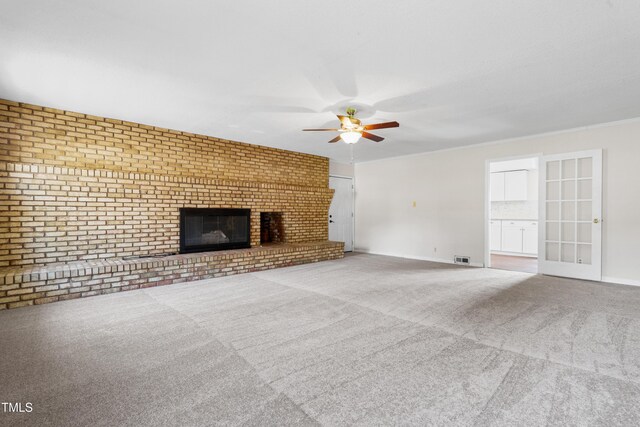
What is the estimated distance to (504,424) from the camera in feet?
5.13

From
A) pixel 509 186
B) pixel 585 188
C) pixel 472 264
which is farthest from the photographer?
pixel 509 186

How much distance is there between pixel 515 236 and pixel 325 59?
723 centimetres

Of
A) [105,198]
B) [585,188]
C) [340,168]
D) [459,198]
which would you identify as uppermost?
[340,168]

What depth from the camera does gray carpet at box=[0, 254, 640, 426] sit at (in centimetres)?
167

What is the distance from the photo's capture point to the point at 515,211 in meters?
8.33

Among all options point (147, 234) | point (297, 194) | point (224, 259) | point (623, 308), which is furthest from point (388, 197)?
point (147, 234)

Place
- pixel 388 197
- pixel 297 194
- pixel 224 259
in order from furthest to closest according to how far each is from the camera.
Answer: pixel 388 197
pixel 297 194
pixel 224 259

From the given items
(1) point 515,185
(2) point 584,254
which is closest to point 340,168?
(1) point 515,185

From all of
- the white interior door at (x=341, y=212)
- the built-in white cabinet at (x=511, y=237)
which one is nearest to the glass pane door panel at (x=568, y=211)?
the built-in white cabinet at (x=511, y=237)

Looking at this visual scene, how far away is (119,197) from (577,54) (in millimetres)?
5595

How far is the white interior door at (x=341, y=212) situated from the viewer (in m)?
7.96

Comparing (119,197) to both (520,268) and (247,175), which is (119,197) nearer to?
(247,175)

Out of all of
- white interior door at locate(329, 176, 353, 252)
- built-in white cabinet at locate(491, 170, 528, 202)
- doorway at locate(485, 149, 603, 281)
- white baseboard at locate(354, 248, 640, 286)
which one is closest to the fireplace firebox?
white interior door at locate(329, 176, 353, 252)

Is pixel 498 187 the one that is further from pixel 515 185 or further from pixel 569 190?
pixel 569 190
